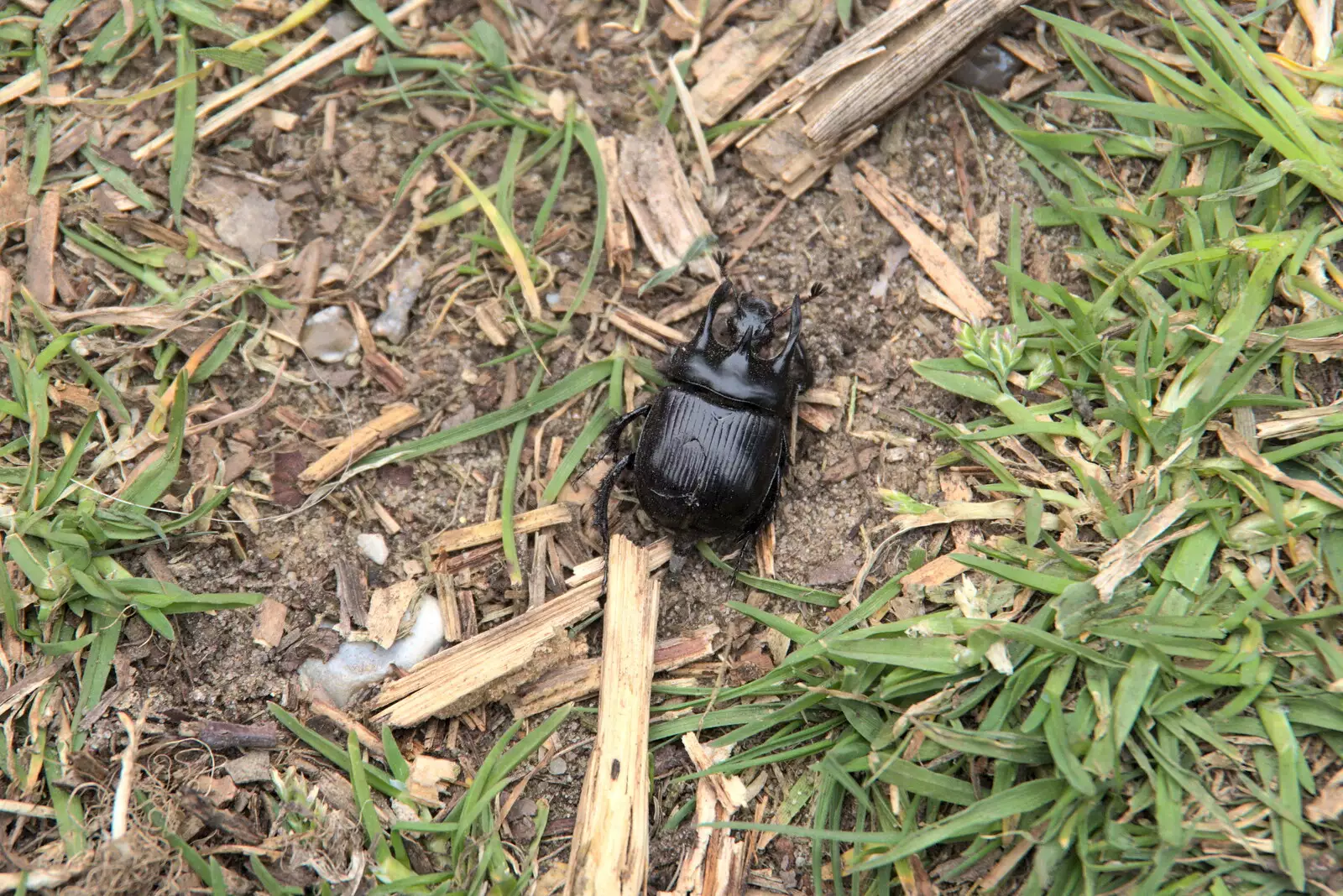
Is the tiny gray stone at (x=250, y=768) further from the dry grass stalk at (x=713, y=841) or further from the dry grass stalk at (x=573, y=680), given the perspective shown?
the dry grass stalk at (x=713, y=841)

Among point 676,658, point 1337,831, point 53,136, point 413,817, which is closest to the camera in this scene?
point 1337,831

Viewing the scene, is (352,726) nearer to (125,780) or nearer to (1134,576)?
(125,780)

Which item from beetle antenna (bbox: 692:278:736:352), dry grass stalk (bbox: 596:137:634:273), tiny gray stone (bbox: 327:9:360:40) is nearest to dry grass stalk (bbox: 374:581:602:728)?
beetle antenna (bbox: 692:278:736:352)

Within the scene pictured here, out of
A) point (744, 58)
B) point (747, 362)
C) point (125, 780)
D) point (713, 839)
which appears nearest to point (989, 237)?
point (747, 362)

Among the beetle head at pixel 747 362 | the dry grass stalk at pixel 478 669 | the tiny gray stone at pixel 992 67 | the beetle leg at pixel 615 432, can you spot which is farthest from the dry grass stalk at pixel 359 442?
the tiny gray stone at pixel 992 67

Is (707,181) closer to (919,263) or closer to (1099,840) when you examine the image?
(919,263)

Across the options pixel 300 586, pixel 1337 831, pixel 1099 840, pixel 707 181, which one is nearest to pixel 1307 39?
pixel 707 181
